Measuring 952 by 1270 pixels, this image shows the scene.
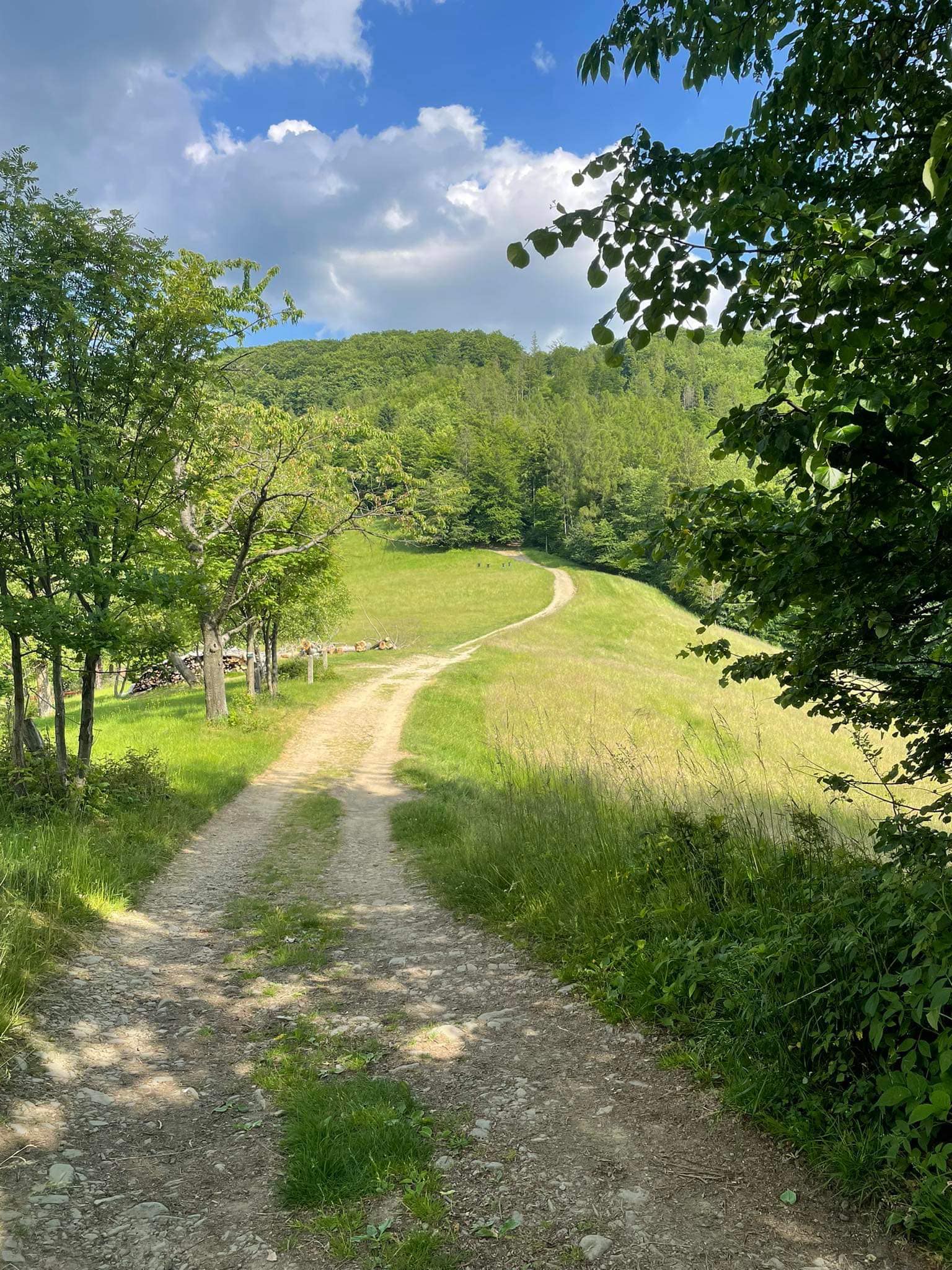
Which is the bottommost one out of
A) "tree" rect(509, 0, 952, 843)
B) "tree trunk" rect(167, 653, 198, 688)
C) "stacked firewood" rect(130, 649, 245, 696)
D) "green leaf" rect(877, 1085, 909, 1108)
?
"green leaf" rect(877, 1085, 909, 1108)

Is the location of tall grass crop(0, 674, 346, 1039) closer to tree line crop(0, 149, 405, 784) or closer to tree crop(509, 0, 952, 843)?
tree line crop(0, 149, 405, 784)

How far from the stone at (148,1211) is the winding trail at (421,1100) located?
→ 17mm

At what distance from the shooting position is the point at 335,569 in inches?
966

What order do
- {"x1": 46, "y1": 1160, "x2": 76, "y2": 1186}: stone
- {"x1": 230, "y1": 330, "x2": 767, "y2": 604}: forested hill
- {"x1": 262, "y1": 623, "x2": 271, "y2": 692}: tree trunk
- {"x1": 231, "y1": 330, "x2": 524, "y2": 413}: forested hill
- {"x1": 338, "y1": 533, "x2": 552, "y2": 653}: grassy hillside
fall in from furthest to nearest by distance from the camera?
1. {"x1": 231, "y1": 330, "x2": 524, "y2": 413}: forested hill
2. {"x1": 230, "y1": 330, "x2": 767, "y2": 604}: forested hill
3. {"x1": 338, "y1": 533, "x2": 552, "y2": 653}: grassy hillside
4. {"x1": 262, "y1": 623, "x2": 271, "y2": 692}: tree trunk
5. {"x1": 46, "y1": 1160, "x2": 76, "y2": 1186}: stone

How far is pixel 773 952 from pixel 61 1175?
3.73m

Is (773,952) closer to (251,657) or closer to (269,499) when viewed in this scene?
(269,499)

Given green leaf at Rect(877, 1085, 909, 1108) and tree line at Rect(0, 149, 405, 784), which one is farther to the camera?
tree line at Rect(0, 149, 405, 784)

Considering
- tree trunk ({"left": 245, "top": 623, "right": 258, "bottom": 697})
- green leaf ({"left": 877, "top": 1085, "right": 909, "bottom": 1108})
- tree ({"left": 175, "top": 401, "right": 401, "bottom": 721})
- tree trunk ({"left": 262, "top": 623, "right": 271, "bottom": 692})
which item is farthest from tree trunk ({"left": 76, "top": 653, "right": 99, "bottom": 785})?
tree trunk ({"left": 262, "top": 623, "right": 271, "bottom": 692})

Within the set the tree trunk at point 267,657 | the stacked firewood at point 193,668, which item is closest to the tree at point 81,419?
the tree trunk at point 267,657

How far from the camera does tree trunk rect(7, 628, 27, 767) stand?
8.94 m

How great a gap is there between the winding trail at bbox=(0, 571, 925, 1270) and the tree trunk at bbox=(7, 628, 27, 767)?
4006 millimetres

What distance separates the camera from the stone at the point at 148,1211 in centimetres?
314

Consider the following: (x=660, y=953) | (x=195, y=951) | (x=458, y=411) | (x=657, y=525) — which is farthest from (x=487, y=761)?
(x=458, y=411)

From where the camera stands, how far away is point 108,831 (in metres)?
9.02
